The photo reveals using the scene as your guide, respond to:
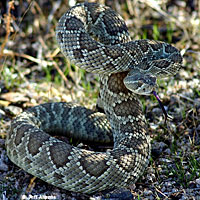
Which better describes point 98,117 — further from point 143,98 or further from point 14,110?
point 14,110

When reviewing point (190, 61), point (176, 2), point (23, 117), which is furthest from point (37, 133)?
point (176, 2)

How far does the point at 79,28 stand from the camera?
6418 mm

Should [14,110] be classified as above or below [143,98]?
below

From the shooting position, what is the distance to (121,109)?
6.59 m

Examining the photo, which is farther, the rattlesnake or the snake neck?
the snake neck

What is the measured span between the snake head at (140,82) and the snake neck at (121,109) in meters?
0.38

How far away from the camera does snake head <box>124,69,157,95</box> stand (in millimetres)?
6036

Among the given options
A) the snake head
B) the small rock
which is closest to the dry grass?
the small rock

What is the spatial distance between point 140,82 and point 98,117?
4.71ft

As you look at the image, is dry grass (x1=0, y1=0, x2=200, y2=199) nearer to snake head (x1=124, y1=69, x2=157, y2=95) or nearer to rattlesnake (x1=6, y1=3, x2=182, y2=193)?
rattlesnake (x1=6, y1=3, x2=182, y2=193)

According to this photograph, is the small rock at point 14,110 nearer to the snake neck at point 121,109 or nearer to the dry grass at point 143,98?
the dry grass at point 143,98

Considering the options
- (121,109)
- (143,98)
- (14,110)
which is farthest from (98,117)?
(14,110)

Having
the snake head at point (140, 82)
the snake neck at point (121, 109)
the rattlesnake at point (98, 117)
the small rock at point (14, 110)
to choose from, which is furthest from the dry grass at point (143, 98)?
the snake head at point (140, 82)

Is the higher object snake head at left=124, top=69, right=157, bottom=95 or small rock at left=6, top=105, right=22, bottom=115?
snake head at left=124, top=69, right=157, bottom=95
